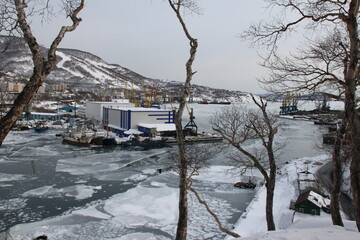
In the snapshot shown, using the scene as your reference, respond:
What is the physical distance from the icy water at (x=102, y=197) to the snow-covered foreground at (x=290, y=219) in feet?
2.10

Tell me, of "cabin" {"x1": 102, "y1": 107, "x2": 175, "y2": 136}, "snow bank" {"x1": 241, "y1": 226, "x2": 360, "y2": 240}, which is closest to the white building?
"cabin" {"x1": 102, "y1": 107, "x2": 175, "y2": 136}

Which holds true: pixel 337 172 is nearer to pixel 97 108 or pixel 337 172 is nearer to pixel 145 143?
pixel 145 143

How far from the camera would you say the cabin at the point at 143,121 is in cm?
3051

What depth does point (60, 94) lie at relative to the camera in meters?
75.0

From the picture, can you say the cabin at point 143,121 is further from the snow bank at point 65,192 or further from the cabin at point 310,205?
the cabin at point 310,205

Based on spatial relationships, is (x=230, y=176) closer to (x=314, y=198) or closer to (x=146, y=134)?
(x=314, y=198)

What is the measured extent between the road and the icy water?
9.31 feet

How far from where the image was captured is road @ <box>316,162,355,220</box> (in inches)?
406

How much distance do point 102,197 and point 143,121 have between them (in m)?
20.7

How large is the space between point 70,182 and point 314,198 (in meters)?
10.4

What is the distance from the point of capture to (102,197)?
11398 mm

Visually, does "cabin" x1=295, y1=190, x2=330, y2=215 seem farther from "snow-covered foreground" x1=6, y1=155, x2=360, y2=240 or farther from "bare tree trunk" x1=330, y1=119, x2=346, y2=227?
"bare tree trunk" x1=330, y1=119, x2=346, y2=227

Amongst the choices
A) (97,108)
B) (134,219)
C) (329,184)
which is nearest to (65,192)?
(134,219)

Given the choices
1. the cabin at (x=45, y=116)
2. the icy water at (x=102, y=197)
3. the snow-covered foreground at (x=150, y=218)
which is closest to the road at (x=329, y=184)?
the snow-covered foreground at (x=150, y=218)
